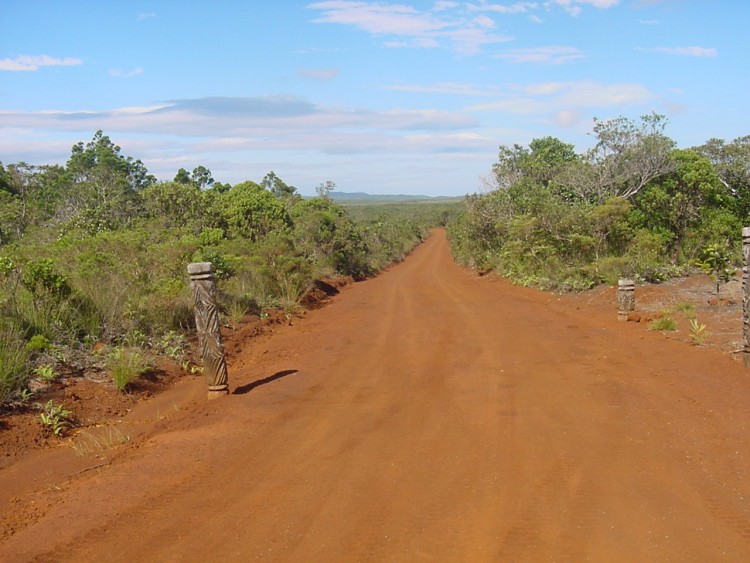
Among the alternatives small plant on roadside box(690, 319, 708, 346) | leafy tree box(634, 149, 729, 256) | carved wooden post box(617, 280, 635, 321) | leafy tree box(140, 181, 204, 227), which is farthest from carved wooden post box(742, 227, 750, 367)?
leafy tree box(140, 181, 204, 227)

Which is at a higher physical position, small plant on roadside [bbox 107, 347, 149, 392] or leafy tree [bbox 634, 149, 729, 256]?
leafy tree [bbox 634, 149, 729, 256]

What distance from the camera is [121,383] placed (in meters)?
9.05

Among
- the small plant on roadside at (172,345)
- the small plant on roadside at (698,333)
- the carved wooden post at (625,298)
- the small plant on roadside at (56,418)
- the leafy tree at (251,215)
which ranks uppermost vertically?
the leafy tree at (251,215)

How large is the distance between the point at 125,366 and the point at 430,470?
5.23 metres

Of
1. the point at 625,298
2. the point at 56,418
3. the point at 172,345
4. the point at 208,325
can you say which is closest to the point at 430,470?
the point at 208,325

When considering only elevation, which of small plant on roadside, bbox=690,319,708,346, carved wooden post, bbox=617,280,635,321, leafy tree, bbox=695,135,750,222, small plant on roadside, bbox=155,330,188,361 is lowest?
small plant on roadside, bbox=155,330,188,361

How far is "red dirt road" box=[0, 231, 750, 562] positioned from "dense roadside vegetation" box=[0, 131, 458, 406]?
1.91 m

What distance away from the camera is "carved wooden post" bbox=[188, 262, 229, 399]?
8.64 meters

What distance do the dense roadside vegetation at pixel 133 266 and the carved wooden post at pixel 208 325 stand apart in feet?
4.39

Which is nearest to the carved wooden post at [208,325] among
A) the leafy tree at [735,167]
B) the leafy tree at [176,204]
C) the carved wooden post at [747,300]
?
the carved wooden post at [747,300]

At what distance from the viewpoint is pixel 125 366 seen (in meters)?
9.30

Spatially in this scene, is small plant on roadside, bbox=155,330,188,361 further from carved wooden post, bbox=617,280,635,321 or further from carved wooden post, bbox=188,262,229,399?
carved wooden post, bbox=617,280,635,321

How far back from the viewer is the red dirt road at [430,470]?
186 inches

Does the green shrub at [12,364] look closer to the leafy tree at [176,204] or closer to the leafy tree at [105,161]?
the leafy tree at [176,204]
